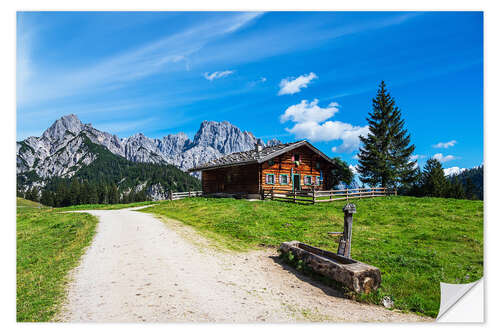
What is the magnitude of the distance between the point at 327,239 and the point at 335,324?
6.15m

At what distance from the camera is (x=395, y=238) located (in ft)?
34.6

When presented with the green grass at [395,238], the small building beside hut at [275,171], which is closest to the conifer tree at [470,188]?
the green grass at [395,238]

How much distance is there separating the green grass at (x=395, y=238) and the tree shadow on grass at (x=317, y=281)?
A: 59 centimetres

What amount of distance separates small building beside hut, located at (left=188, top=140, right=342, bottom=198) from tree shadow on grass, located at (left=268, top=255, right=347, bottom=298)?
52.8ft

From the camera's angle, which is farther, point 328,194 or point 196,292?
point 328,194

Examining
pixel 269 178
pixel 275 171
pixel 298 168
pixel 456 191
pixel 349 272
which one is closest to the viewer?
pixel 349 272

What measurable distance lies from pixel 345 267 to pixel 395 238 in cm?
592

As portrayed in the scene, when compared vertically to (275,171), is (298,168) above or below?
above

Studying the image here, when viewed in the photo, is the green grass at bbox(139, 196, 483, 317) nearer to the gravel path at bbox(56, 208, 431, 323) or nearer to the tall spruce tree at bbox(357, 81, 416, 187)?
the gravel path at bbox(56, 208, 431, 323)

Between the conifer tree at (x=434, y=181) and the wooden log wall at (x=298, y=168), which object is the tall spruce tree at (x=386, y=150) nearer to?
the wooden log wall at (x=298, y=168)

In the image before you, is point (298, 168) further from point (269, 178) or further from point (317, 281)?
point (317, 281)

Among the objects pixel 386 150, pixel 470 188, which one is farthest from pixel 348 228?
pixel 470 188
